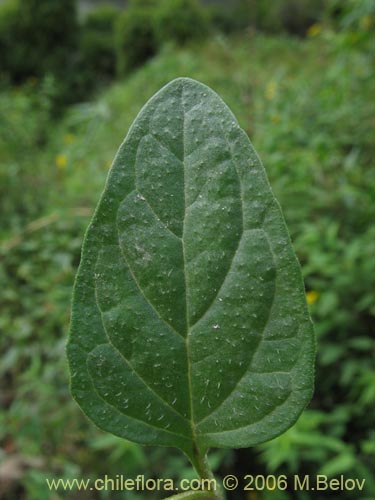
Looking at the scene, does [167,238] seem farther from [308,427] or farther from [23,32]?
[23,32]

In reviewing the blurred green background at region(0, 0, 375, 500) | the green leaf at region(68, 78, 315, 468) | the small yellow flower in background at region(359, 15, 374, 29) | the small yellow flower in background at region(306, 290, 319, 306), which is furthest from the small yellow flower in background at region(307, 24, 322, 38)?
the green leaf at region(68, 78, 315, 468)

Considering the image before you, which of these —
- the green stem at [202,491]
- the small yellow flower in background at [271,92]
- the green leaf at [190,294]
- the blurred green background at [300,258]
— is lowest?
the blurred green background at [300,258]

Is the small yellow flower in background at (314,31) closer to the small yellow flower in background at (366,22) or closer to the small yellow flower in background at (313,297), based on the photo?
the small yellow flower in background at (366,22)

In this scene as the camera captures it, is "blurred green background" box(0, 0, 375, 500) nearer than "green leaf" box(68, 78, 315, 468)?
No

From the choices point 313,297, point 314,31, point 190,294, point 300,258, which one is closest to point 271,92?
point 314,31

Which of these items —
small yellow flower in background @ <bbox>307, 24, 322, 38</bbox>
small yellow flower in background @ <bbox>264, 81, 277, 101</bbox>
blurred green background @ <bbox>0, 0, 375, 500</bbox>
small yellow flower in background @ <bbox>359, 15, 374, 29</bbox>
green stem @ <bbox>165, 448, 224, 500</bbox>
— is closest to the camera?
green stem @ <bbox>165, 448, 224, 500</bbox>

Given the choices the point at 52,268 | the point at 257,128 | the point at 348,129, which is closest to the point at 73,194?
the point at 52,268

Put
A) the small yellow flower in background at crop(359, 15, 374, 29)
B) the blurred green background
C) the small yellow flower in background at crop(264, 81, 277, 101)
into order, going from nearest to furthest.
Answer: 1. the blurred green background
2. the small yellow flower in background at crop(359, 15, 374, 29)
3. the small yellow flower in background at crop(264, 81, 277, 101)

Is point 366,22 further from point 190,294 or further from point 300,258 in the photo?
point 190,294

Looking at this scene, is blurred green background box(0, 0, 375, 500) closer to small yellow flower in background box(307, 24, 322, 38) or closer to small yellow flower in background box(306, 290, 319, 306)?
small yellow flower in background box(306, 290, 319, 306)

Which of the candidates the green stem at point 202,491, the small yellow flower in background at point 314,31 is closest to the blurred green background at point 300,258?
the small yellow flower in background at point 314,31
